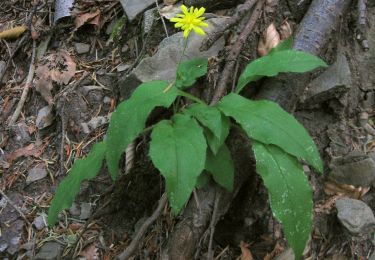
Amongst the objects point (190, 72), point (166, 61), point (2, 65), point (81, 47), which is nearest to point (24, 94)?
point (2, 65)

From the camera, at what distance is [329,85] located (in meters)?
2.40

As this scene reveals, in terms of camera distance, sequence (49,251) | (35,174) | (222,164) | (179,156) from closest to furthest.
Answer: (179,156) < (222,164) < (49,251) < (35,174)

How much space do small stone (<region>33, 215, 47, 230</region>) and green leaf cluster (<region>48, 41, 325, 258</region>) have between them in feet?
1.35

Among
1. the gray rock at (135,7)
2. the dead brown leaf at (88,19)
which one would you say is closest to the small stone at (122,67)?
the gray rock at (135,7)

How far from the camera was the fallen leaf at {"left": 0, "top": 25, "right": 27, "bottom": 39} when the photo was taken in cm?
316

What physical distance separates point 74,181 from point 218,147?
2.23ft

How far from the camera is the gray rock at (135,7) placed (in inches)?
111

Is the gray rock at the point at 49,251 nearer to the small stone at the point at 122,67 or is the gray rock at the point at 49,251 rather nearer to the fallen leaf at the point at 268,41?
the small stone at the point at 122,67

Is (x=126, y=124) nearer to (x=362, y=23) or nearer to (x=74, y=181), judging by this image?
(x=74, y=181)

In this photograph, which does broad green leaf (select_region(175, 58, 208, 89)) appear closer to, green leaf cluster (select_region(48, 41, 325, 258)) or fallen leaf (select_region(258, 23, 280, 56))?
green leaf cluster (select_region(48, 41, 325, 258))

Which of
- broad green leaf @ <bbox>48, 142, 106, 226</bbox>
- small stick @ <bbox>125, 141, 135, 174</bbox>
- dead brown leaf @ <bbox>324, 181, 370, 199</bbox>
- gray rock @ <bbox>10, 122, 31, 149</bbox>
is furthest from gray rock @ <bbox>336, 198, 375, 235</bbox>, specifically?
gray rock @ <bbox>10, 122, 31, 149</bbox>

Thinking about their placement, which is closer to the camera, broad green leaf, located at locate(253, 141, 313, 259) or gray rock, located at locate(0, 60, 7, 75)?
broad green leaf, located at locate(253, 141, 313, 259)

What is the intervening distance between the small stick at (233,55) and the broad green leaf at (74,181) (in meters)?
0.60

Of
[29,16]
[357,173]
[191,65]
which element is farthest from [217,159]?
[29,16]
